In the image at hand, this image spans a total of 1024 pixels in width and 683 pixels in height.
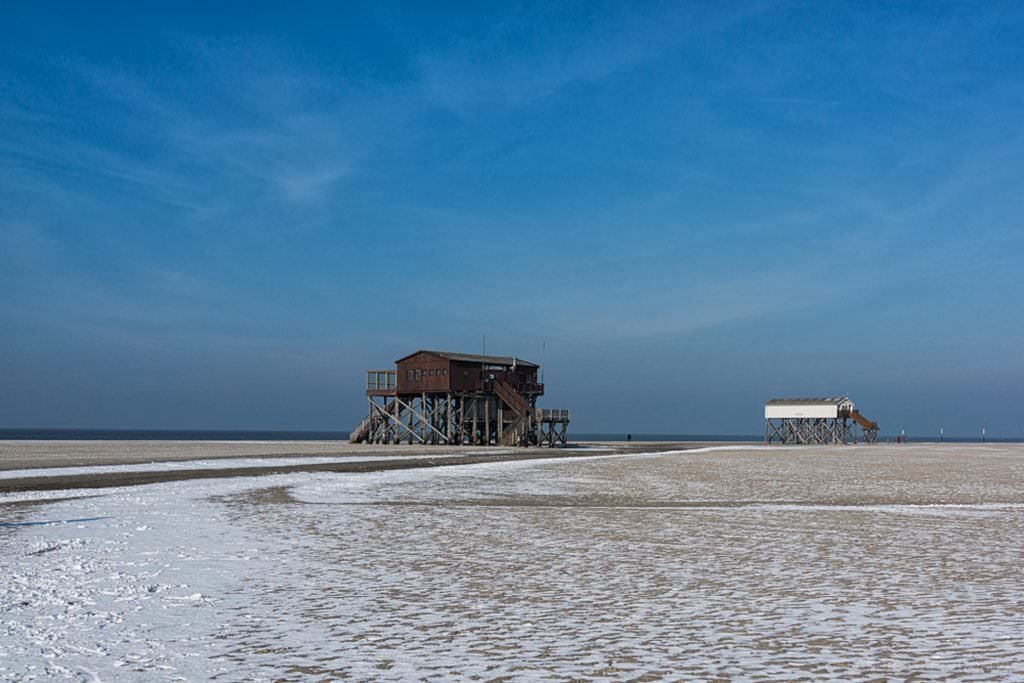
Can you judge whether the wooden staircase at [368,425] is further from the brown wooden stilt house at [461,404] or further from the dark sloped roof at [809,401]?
the dark sloped roof at [809,401]

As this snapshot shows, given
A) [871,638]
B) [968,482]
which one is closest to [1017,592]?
[871,638]

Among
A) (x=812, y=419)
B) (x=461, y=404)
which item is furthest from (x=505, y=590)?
(x=812, y=419)

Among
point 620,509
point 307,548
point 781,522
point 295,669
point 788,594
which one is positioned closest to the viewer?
point 295,669

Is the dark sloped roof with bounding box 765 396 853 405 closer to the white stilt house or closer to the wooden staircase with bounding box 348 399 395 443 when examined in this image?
the white stilt house

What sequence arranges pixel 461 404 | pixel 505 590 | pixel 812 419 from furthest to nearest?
pixel 812 419
pixel 461 404
pixel 505 590

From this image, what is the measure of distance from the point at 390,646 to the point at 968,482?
91.1 feet

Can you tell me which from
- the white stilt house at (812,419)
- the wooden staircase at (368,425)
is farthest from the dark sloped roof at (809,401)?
the wooden staircase at (368,425)

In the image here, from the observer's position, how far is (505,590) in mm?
10430

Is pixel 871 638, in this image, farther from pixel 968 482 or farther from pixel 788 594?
pixel 968 482

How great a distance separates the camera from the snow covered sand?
7.25 m

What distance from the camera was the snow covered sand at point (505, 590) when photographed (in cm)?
725

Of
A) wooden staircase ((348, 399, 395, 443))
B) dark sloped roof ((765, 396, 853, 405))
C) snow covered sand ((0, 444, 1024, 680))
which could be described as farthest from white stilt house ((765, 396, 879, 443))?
snow covered sand ((0, 444, 1024, 680))

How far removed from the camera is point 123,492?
75.6 feet

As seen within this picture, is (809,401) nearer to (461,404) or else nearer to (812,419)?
(812,419)
